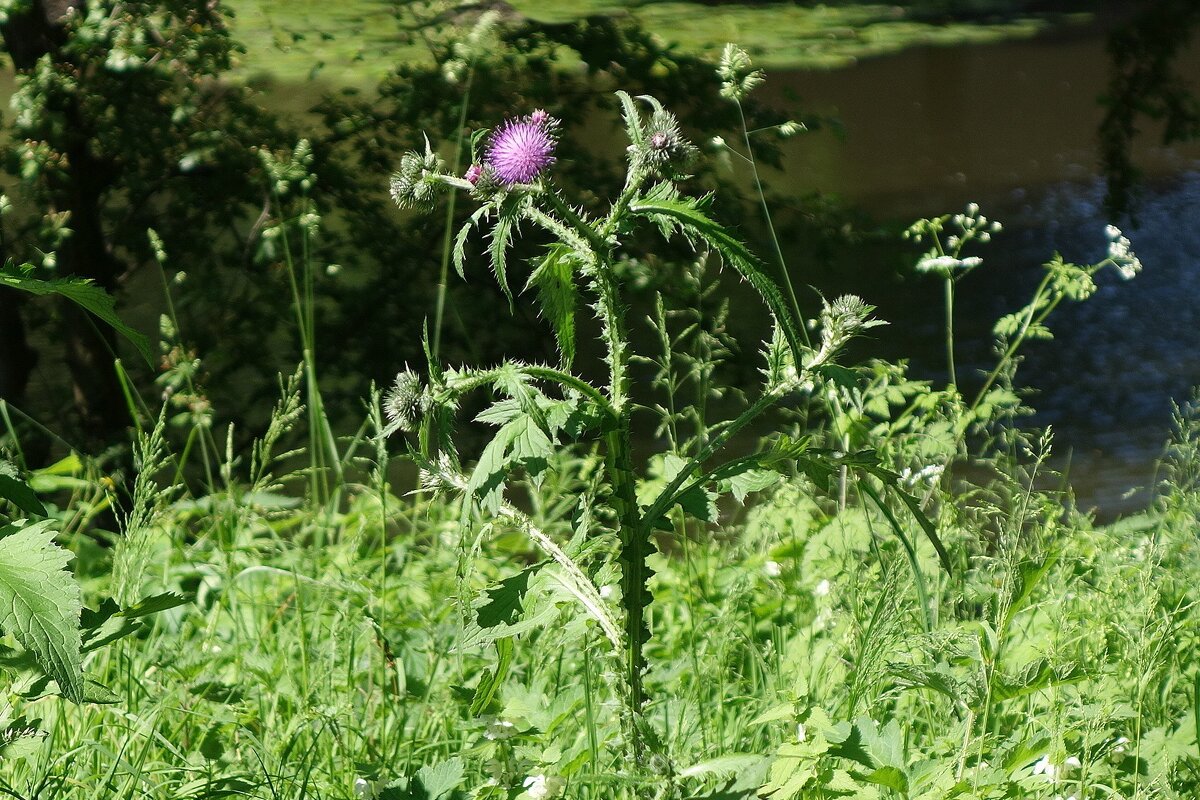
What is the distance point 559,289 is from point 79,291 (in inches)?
18.1

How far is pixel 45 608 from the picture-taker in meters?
0.91

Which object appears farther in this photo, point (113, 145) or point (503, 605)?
point (113, 145)

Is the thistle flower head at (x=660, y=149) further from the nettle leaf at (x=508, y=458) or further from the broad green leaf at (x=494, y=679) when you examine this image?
the broad green leaf at (x=494, y=679)

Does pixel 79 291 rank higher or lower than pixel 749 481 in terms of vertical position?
higher

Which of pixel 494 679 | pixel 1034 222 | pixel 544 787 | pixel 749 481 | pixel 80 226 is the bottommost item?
pixel 1034 222

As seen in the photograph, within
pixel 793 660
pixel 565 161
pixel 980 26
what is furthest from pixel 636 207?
pixel 980 26

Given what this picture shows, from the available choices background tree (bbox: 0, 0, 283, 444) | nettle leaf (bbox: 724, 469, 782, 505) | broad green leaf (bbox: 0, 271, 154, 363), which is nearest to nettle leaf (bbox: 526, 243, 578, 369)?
nettle leaf (bbox: 724, 469, 782, 505)

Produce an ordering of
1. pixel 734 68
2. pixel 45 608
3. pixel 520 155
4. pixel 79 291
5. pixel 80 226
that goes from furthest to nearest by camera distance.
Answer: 1. pixel 80 226
2. pixel 734 68
3. pixel 520 155
4. pixel 79 291
5. pixel 45 608

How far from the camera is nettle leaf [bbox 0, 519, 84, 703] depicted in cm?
90

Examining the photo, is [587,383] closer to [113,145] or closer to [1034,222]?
[113,145]

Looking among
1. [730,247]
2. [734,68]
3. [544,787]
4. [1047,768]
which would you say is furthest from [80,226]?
[1047,768]

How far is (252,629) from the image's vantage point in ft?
7.25

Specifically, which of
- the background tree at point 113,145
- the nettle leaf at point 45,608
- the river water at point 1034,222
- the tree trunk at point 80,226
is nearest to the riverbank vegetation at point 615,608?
the nettle leaf at point 45,608

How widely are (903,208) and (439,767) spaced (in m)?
9.94
